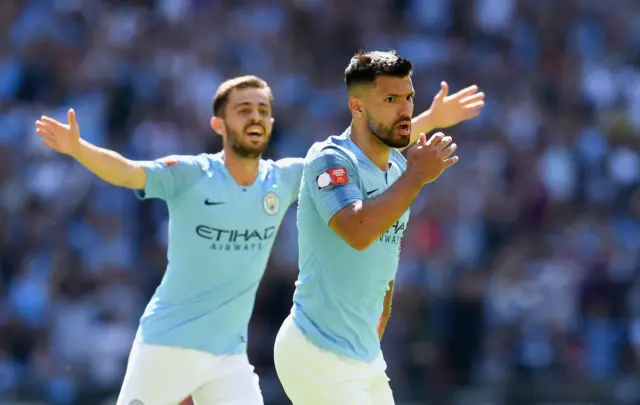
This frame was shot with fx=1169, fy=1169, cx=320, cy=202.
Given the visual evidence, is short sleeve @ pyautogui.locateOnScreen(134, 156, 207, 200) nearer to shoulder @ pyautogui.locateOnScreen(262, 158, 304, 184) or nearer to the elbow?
shoulder @ pyautogui.locateOnScreen(262, 158, 304, 184)

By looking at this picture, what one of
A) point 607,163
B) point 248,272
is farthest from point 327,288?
point 607,163

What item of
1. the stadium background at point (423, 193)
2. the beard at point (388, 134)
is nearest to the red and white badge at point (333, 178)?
the beard at point (388, 134)

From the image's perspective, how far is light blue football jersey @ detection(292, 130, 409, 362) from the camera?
621cm

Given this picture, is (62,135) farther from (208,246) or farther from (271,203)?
(271,203)

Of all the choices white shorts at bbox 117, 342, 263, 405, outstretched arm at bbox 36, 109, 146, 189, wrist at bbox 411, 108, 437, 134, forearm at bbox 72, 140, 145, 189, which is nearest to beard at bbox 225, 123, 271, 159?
forearm at bbox 72, 140, 145, 189

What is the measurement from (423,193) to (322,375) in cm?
905

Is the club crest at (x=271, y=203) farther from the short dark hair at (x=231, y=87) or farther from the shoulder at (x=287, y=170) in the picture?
the short dark hair at (x=231, y=87)

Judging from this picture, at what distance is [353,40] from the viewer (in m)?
17.4

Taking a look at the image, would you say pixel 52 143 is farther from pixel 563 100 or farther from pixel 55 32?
pixel 563 100

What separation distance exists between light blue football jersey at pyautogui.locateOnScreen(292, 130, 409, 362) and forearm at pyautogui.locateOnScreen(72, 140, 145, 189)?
5.10ft

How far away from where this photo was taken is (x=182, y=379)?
7516mm

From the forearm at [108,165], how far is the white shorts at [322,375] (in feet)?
5.52

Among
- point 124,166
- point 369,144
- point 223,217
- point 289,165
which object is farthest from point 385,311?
point 124,166

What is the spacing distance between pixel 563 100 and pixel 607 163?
1.36 m
